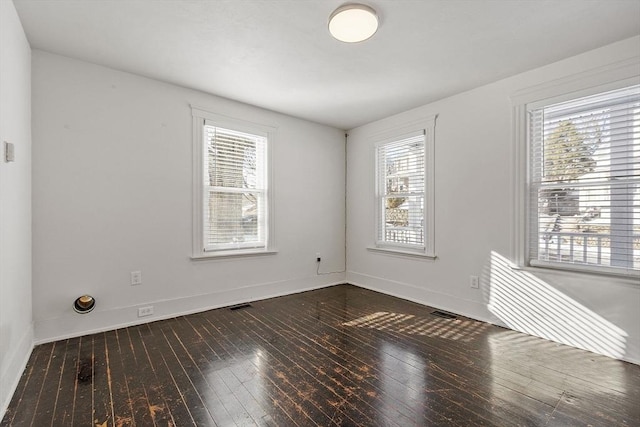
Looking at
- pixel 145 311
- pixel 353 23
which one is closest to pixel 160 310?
pixel 145 311

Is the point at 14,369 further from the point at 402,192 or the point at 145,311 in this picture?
the point at 402,192

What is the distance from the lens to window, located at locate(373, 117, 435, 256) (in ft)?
13.1

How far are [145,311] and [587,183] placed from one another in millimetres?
4454

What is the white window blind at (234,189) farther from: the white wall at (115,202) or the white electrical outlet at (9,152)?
the white electrical outlet at (9,152)

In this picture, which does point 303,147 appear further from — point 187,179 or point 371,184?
point 187,179

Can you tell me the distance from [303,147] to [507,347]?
3.50m

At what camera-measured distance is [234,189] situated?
3939 mm

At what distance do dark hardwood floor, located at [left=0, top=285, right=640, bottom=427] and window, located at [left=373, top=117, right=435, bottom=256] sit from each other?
1333 millimetres

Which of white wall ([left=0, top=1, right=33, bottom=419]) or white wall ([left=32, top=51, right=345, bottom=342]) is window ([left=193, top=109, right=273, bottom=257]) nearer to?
white wall ([left=32, top=51, right=345, bottom=342])

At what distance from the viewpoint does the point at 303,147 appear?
15.3ft

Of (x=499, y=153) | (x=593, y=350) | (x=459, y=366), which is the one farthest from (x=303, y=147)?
(x=593, y=350)

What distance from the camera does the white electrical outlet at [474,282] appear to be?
3.46 m

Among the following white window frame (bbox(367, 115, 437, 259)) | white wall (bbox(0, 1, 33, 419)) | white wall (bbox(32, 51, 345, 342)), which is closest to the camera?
white wall (bbox(0, 1, 33, 419))

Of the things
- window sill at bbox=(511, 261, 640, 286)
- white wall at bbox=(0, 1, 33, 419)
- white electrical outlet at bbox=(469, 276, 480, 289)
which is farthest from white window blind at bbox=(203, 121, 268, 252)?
window sill at bbox=(511, 261, 640, 286)
